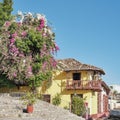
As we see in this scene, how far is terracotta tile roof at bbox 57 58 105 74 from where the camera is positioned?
44.3 m

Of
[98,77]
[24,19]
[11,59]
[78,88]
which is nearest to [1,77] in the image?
[11,59]

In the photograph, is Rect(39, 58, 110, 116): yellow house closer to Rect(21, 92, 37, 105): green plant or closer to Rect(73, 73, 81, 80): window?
Rect(73, 73, 81, 80): window

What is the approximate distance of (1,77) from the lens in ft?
131

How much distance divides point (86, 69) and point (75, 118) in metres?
15.3

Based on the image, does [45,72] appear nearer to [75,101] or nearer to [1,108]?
[75,101]

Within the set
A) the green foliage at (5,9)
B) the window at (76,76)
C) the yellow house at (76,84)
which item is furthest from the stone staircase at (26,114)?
the green foliage at (5,9)

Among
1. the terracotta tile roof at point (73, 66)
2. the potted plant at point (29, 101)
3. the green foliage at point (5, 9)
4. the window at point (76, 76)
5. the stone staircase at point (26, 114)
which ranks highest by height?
the green foliage at point (5, 9)

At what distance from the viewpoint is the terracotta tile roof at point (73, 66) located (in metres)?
44.3

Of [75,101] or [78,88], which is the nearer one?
[75,101]

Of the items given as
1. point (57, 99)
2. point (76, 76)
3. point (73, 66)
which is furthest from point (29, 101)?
point (73, 66)

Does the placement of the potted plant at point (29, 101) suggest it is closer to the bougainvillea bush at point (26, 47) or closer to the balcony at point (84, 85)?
the bougainvillea bush at point (26, 47)

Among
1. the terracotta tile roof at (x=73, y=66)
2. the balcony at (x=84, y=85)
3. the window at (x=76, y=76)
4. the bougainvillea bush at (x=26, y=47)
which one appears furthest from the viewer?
the window at (x=76, y=76)

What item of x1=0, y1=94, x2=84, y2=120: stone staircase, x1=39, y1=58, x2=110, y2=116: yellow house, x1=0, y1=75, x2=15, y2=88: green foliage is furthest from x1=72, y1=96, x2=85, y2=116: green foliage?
x1=0, y1=75, x2=15, y2=88: green foliage

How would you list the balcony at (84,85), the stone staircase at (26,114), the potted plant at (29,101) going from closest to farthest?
the stone staircase at (26,114) < the potted plant at (29,101) < the balcony at (84,85)
